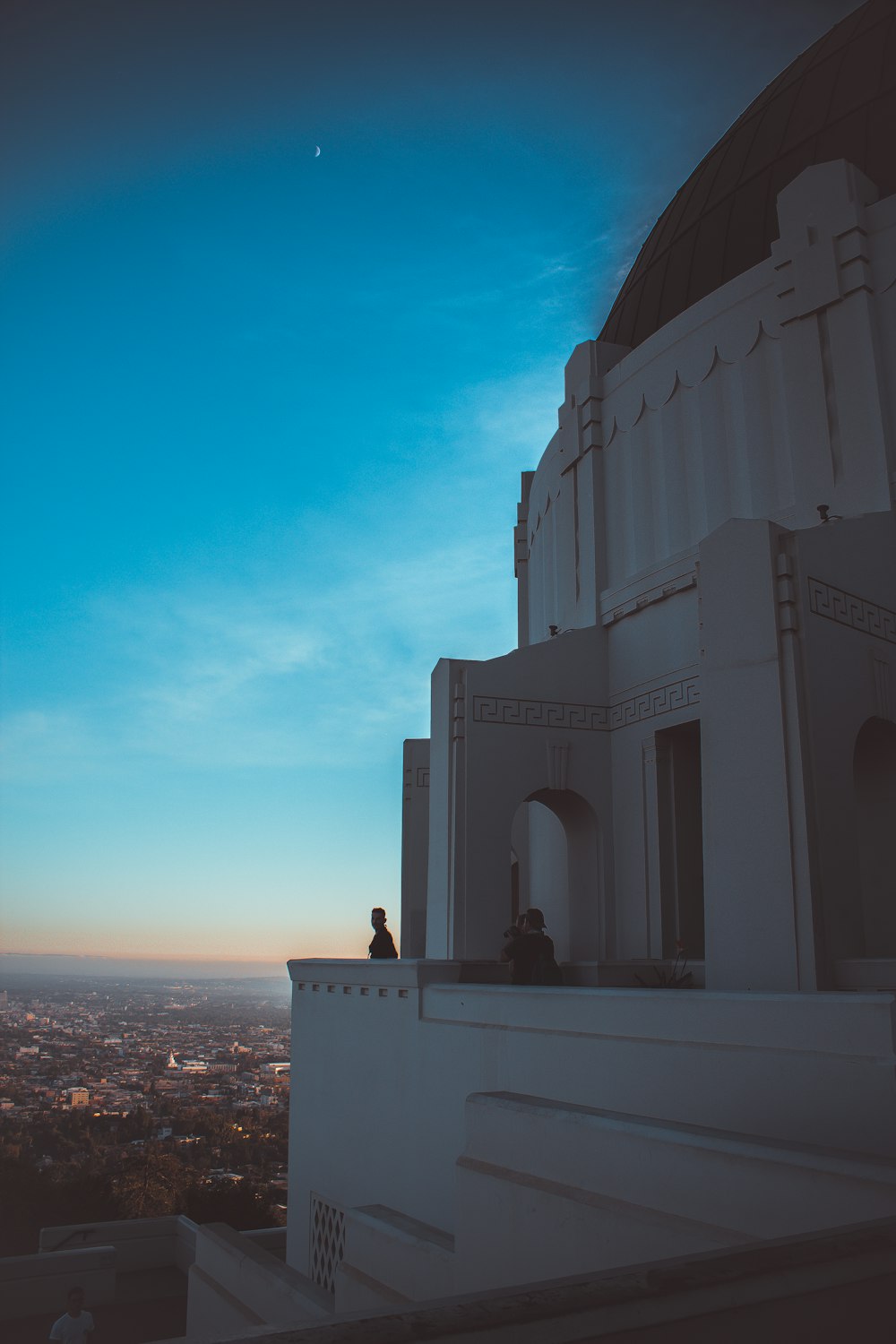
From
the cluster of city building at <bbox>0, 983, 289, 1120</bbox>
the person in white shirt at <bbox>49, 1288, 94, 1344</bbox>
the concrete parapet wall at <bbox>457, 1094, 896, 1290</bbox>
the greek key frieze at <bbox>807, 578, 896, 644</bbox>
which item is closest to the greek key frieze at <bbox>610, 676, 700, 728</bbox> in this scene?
the greek key frieze at <bbox>807, 578, 896, 644</bbox>

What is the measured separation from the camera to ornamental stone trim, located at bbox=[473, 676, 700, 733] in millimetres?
9578

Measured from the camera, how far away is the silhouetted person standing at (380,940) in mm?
9531

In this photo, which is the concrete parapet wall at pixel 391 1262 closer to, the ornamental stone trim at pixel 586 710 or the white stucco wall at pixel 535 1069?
the white stucco wall at pixel 535 1069

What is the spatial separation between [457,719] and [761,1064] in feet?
18.5

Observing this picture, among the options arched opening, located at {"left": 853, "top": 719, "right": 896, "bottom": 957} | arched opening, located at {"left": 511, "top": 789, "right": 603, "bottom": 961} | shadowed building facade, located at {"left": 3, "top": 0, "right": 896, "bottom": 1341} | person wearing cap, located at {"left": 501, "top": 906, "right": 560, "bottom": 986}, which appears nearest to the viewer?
shadowed building facade, located at {"left": 3, "top": 0, "right": 896, "bottom": 1341}

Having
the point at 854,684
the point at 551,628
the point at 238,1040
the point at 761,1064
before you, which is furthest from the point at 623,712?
the point at 238,1040

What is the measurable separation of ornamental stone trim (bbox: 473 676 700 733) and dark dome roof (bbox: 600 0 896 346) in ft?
15.9

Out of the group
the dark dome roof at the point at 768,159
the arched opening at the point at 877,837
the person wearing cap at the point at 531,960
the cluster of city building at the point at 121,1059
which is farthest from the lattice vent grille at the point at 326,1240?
the cluster of city building at the point at 121,1059

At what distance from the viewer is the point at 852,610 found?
7391 millimetres

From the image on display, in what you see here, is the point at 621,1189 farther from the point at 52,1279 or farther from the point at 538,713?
the point at 52,1279

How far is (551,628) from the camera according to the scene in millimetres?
11711

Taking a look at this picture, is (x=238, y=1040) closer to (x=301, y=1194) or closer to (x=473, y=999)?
(x=301, y=1194)

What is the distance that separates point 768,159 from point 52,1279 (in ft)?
54.3

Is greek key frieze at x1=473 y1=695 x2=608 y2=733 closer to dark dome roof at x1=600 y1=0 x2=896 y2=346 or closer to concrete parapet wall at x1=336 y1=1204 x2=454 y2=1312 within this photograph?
concrete parapet wall at x1=336 y1=1204 x2=454 y2=1312
